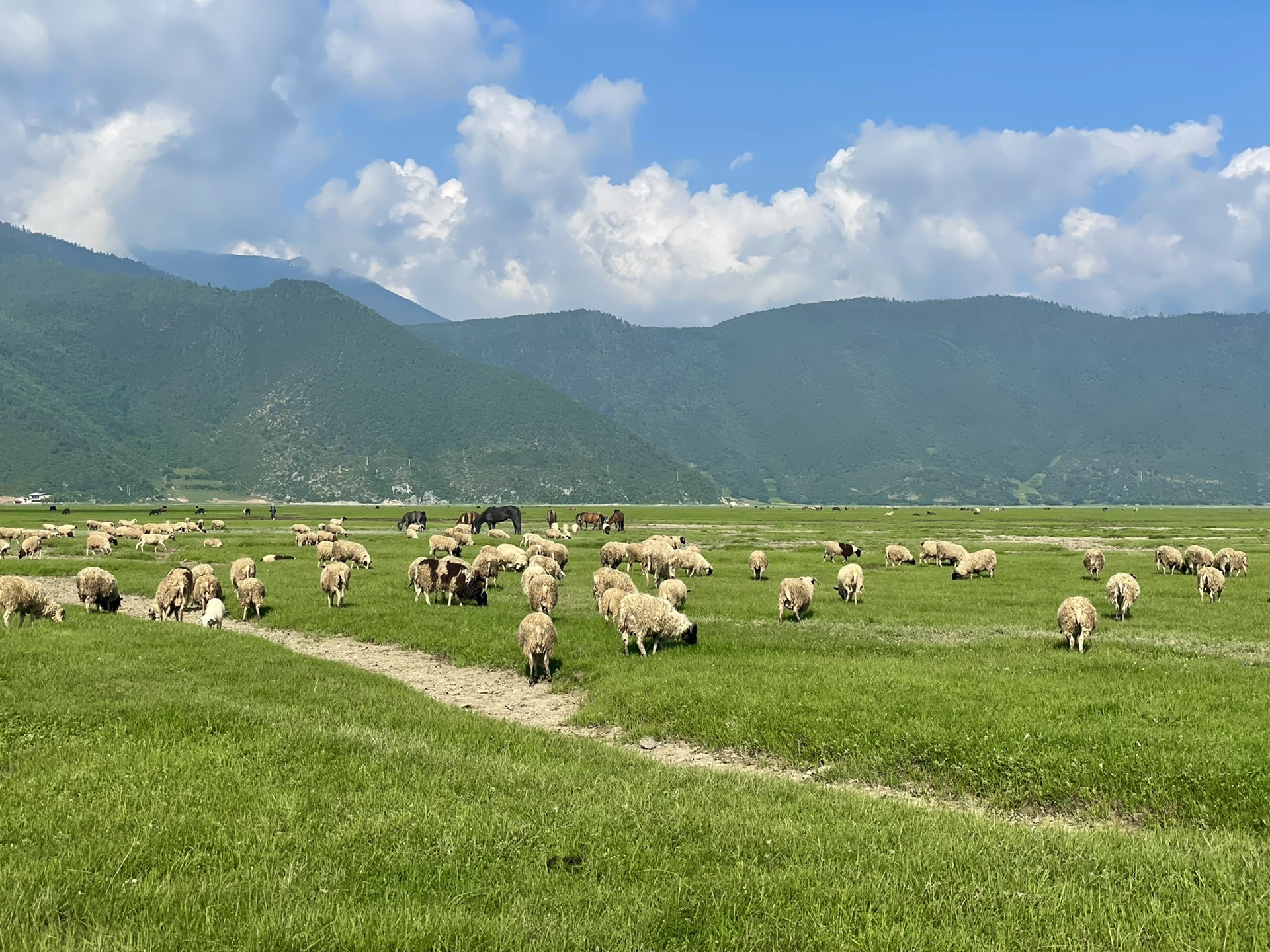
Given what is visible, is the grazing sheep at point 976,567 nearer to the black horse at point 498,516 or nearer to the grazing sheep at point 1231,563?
the grazing sheep at point 1231,563

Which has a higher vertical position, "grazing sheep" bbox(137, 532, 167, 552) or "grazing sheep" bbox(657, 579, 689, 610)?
"grazing sheep" bbox(657, 579, 689, 610)

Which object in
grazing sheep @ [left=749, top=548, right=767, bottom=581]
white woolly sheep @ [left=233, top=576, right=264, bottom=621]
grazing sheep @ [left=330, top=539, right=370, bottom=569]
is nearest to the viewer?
white woolly sheep @ [left=233, top=576, right=264, bottom=621]

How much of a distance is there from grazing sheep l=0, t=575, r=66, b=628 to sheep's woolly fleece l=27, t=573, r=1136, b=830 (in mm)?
3172

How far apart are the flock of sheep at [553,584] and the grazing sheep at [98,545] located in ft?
0.28

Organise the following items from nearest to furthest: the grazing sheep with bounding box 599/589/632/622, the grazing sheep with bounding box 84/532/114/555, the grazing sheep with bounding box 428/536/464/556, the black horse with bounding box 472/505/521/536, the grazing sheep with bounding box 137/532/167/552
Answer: the grazing sheep with bounding box 599/589/632/622 → the grazing sheep with bounding box 428/536/464/556 → the grazing sheep with bounding box 84/532/114/555 → the grazing sheep with bounding box 137/532/167/552 → the black horse with bounding box 472/505/521/536

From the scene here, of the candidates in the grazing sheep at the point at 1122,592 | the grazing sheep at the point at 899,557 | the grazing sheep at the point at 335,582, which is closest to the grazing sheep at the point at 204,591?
the grazing sheep at the point at 335,582

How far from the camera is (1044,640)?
19.7m

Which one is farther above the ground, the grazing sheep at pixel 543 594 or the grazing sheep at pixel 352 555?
the grazing sheep at pixel 543 594

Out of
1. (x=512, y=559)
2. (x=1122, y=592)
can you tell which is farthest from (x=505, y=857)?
(x=512, y=559)

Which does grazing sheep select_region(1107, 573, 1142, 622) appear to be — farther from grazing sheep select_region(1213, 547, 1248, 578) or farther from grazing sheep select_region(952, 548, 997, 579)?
grazing sheep select_region(1213, 547, 1248, 578)

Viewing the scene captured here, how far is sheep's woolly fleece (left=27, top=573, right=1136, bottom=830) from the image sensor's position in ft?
34.6

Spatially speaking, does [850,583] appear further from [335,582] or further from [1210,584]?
[335,582]

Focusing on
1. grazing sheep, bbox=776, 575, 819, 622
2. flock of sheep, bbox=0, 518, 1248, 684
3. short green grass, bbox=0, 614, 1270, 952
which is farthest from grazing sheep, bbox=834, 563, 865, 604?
short green grass, bbox=0, 614, 1270, 952

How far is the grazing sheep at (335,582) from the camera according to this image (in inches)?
1061
